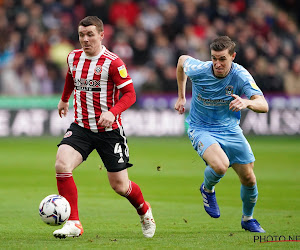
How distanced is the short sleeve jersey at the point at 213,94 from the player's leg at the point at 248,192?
494mm

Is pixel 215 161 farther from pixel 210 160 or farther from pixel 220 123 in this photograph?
pixel 220 123

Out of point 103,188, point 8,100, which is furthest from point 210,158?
point 8,100

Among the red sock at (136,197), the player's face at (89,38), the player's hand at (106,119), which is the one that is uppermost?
the player's face at (89,38)

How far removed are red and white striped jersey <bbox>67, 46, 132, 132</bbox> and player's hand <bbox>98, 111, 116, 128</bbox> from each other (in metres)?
0.39

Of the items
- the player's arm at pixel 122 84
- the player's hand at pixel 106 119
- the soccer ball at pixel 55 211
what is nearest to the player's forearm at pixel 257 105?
the player's arm at pixel 122 84

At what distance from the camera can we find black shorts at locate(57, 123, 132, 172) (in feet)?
23.2

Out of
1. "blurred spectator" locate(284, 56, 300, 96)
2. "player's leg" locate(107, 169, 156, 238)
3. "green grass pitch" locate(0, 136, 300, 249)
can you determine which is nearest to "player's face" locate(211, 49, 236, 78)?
"green grass pitch" locate(0, 136, 300, 249)

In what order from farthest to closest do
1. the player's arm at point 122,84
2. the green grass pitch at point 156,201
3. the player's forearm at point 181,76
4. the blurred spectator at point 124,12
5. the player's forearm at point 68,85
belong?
1. the blurred spectator at point 124,12
2. the player's forearm at point 181,76
3. the player's forearm at point 68,85
4. the player's arm at point 122,84
5. the green grass pitch at point 156,201

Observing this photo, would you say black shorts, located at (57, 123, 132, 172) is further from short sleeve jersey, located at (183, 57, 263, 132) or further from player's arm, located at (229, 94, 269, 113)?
player's arm, located at (229, 94, 269, 113)

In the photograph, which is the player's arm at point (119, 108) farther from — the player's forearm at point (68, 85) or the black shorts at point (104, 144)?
the player's forearm at point (68, 85)

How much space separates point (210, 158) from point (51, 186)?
4.35 metres

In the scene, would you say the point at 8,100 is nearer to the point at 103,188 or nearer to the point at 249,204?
the point at 103,188

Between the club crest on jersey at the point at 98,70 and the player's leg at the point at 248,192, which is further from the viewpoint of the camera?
the player's leg at the point at 248,192

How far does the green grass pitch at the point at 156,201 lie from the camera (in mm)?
6812
